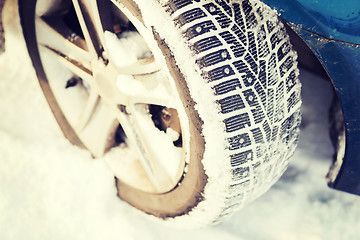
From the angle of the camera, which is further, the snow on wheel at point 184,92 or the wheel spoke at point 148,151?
the wheel spoke at point 148,151

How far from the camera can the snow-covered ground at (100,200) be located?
1422 mm

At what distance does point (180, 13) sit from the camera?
87 centimetres

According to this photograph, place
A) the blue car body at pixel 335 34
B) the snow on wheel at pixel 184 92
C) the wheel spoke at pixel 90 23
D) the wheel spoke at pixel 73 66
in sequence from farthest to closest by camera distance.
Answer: the wheel spoke at pixel 73 66 < the wheel spoke at pixel 90 23 < the snow on wheel at pixel 184 92 < the blue car body at pixel 335 34

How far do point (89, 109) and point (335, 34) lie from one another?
3.23 ft

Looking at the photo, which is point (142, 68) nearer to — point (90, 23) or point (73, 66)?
point (90, 23)

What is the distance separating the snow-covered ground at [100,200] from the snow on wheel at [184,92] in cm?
11

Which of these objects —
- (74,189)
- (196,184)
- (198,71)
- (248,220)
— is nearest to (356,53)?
(198,71)

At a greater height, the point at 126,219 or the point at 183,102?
the point at 183,102

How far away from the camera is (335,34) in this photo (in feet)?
2.64

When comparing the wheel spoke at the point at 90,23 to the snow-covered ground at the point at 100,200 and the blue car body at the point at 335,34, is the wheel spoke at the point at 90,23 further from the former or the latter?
the blue car body at the point at 335,34

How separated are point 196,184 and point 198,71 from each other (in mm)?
365

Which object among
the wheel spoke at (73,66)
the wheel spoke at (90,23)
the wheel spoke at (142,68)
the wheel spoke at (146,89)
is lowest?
A: the wheel spoke at (73,66)

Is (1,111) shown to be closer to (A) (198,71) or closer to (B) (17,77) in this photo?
(B) (17,77)

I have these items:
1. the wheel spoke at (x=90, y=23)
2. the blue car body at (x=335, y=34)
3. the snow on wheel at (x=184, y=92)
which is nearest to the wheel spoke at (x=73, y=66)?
the snow on wheel at (x=184, y=92)
